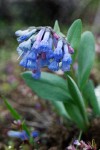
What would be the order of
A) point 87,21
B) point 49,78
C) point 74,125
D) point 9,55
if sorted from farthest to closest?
point 87,21, point 9,55, point 74,125, point 49,78

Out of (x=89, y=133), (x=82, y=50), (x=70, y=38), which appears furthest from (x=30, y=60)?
(x=89, y=133)

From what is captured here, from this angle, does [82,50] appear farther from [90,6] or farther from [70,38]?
[90,6]

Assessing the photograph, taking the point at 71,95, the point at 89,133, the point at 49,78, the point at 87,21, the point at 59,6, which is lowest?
the point at 89,133

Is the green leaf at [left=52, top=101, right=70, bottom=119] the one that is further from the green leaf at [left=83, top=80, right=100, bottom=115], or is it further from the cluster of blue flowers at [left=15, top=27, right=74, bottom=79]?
the cluster of blue flowers at [left=15, top=27, right=74, bottom=79]

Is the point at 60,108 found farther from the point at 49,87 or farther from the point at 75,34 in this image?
the point at 75,34


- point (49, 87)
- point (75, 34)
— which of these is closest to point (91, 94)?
point (49, 87)

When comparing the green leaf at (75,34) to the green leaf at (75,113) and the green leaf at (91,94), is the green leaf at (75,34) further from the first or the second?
the green leaf at (75,113)

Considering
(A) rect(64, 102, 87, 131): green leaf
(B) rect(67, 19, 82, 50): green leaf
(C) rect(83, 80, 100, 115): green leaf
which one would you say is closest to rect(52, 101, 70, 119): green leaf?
(A) rect(64, 102, 87, 131): green leaf
